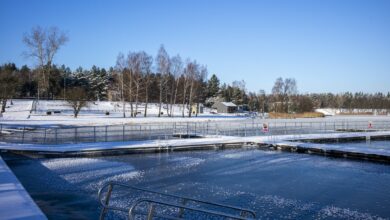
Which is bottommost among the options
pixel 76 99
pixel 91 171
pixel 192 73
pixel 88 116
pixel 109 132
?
pixel 91 171

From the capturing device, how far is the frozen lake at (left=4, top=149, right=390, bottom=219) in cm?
1111

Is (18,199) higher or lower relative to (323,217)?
higher

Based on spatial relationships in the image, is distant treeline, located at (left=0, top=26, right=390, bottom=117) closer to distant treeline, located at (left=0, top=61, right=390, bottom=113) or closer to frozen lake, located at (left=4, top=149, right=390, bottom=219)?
distant treeline, located at (left=0, top=61, right=390, bottom=113)

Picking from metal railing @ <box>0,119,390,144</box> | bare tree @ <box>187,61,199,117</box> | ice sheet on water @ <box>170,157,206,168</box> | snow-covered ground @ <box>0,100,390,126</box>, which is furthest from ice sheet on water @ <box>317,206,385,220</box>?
bare tree @ <box>187,61,199,117</box>

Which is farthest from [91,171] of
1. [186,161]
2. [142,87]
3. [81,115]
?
[142,87]

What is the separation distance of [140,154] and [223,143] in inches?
280

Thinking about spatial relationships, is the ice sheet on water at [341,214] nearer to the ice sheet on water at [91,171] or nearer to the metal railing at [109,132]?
the ice sheet on water at [91,171]

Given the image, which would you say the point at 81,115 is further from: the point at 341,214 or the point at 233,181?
the point at 341,214

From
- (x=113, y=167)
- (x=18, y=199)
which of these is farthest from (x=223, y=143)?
(x=18, y=199)

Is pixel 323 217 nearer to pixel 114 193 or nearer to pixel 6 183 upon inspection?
pixel 114 193

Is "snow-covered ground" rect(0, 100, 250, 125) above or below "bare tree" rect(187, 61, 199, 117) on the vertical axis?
below

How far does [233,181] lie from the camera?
15.1 meters

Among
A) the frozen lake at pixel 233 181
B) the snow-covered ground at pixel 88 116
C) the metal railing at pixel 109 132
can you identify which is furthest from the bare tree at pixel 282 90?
the frozen lake at pixel 233 181

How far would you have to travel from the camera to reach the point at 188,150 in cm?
2616
